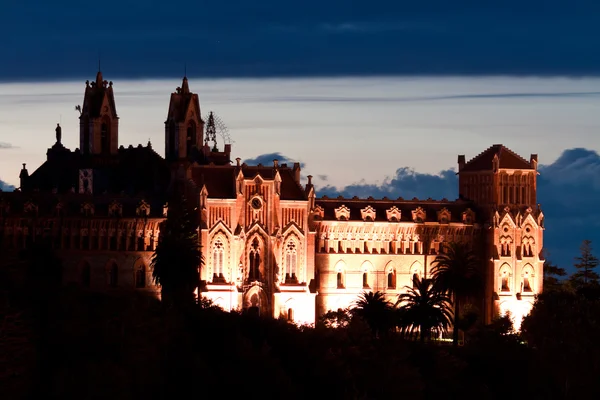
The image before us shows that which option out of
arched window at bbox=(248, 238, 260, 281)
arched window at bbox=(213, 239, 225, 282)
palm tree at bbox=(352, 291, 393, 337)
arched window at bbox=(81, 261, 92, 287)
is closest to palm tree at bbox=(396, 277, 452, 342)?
palm tree at bbox=(352, 291, 393, 337)

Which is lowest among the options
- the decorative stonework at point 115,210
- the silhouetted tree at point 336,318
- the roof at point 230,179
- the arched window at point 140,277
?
the silhouetted tree at point 336,318

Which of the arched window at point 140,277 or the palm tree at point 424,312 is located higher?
the arched window at point 140,277

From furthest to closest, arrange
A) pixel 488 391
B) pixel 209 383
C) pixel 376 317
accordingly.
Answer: pixel 376 317, pixel 488 391, pixel 209 383

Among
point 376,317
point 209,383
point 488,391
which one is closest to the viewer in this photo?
point 209,383

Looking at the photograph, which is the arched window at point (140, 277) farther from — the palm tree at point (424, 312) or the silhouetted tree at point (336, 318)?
the palm tree at point (424, 312)

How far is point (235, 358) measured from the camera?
161 metres

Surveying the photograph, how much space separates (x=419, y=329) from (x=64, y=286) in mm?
30605

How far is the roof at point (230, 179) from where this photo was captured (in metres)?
196

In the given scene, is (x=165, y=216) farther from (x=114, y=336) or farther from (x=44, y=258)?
(x=114, y=336)

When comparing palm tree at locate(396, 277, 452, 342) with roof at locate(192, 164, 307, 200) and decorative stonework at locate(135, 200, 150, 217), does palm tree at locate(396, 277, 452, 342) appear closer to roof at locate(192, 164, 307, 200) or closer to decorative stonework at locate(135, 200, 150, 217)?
roof at locate(192, 164, 307, 200)

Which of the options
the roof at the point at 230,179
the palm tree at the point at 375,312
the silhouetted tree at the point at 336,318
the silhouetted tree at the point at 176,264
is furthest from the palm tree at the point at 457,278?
the silhouetted tree at the point at 176,264

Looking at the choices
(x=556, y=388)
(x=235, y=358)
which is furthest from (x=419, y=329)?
(x=235, y=358)

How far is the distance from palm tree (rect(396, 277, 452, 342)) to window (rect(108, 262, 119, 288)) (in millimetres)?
22983

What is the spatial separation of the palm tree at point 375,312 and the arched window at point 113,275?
19.3 metres
